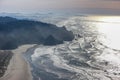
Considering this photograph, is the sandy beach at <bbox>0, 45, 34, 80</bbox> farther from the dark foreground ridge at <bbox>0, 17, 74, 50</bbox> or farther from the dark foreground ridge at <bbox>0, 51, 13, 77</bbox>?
the dark foreground ridge at <bbox>0, 17, 74, 50</bbox>

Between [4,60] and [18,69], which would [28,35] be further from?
[18,69]

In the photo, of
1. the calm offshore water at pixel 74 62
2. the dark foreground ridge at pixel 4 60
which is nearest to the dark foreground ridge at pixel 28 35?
the calm offshore water at pixel 74 62

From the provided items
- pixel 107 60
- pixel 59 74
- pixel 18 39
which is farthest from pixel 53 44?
pixel 59 74

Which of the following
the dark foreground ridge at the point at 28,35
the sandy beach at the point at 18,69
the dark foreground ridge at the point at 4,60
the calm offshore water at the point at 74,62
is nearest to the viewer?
the sandy beach at the point at 18,69

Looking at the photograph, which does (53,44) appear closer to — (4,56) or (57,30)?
(57,30)

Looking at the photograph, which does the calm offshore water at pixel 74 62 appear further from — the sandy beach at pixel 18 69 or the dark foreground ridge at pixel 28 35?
the dark foreground ridge at pixel 28 35

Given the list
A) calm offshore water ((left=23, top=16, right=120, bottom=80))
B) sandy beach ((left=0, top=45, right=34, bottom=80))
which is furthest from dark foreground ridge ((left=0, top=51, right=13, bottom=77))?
calm offshore water ((left=23, top=16, right=120, bottom=80))

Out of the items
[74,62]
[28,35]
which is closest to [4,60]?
[74,62]
